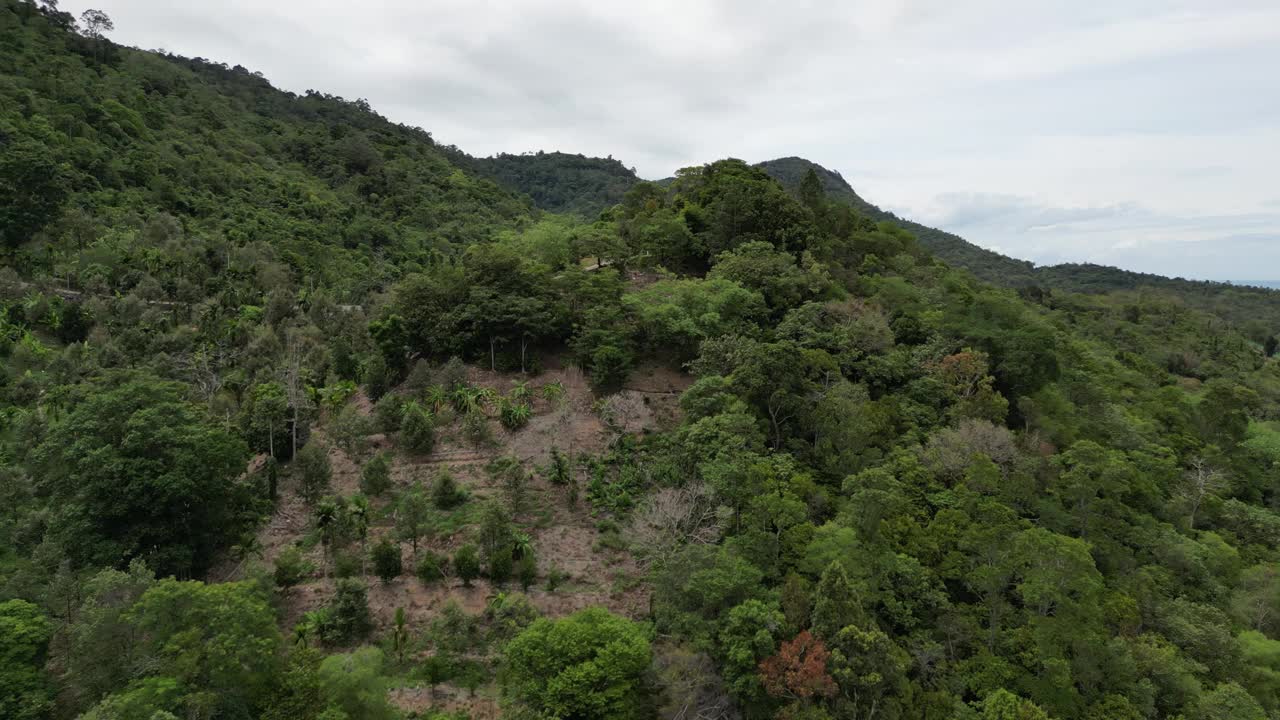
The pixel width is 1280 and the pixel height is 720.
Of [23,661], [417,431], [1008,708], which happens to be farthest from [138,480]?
[1008,708]

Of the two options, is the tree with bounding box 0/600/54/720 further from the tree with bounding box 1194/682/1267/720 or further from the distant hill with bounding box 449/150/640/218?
the distant hill with bounding box 449/150/640/218

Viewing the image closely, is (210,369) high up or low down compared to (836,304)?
down

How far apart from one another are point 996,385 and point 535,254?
82.5 ft

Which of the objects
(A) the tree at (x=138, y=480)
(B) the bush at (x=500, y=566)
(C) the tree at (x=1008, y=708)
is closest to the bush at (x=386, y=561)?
(B) the bush at (x=500, y=566)

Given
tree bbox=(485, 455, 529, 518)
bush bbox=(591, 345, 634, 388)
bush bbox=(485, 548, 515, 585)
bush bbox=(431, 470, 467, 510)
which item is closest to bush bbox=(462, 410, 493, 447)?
tree bbox=(485, 455, 529, 518)

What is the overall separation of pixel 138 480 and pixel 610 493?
14.4m

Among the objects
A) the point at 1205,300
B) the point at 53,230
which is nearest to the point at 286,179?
the point at 53,230

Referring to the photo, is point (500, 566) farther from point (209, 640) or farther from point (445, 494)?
point (209, 640)

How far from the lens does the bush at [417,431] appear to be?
2403 cm

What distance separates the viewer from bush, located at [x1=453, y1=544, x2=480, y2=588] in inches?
755

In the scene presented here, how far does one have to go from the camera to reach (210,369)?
100ft

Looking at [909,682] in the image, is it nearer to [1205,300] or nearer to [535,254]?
[535,254]

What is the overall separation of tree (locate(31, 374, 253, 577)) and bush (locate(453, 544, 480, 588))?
23.4 feet

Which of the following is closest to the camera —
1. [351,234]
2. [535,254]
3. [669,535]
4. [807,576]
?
[807,576]
